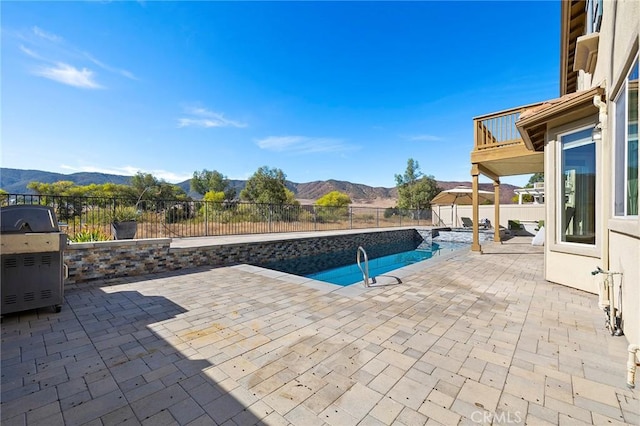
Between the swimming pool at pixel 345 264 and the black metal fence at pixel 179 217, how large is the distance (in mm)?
2850

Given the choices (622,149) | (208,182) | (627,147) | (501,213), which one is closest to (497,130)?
(622,149)

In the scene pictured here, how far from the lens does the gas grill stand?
118 inches

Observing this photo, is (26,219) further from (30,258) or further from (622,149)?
(622,149)

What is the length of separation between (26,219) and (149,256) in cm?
243

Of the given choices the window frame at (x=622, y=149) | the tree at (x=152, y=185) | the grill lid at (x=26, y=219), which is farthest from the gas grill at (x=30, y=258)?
the tree at (x=152, y=185)

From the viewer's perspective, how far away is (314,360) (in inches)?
89.2

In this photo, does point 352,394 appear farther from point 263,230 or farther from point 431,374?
point 263,230

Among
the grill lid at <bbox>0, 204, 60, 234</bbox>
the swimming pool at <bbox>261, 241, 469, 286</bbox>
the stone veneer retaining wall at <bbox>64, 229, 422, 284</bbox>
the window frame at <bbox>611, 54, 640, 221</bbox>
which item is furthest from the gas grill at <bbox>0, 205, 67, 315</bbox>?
the window frame at <bbox>611, 54, 640, 221</bbox>

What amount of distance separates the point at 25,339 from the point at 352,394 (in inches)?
130

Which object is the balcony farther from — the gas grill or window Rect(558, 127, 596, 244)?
the gas grill

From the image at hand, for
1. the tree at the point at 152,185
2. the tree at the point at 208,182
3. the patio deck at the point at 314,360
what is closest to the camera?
the patio deck at the point at 314,360

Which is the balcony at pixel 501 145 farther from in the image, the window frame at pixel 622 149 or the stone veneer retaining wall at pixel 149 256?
the stone veneer retaining wall at pixel 149 256

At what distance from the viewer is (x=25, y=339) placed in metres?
2.62

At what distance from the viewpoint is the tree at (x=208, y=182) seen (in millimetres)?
45219
